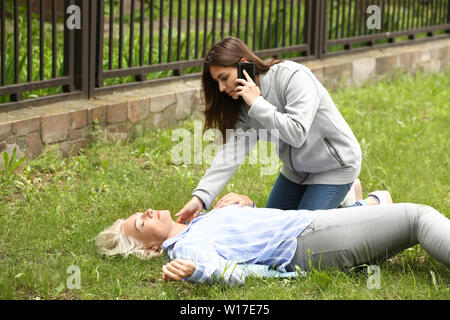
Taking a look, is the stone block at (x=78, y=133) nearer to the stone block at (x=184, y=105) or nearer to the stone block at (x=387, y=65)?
the stone block at (x=184, y=105)

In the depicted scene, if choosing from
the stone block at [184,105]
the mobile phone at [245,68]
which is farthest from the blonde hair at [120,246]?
the stone block at [184,105]

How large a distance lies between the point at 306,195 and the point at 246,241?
2.45 feet

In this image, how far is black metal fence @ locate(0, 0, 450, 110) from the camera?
5.95 metres

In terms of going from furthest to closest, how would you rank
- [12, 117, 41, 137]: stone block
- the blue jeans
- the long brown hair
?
[12, 117, 41, 137]: stone block
the blue jeans
the long brown hair

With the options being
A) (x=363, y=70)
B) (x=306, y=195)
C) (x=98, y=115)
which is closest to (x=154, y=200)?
(x=306, y=195)

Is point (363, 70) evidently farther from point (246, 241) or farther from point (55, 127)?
point (246, 241)

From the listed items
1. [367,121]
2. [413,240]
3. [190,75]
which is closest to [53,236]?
[413,240]

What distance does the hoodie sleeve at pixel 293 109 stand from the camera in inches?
156

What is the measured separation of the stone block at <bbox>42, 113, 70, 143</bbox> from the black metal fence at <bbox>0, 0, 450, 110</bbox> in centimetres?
28

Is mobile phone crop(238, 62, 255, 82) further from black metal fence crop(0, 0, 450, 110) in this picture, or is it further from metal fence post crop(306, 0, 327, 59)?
metal fence post crop(306, 0, 327, 59)

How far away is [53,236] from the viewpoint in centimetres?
452

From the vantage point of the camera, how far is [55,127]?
5.75 m

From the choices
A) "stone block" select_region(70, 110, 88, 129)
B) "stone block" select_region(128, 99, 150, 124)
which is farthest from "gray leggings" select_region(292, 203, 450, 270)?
"stone block" select_region(128, 99, 150, 124)

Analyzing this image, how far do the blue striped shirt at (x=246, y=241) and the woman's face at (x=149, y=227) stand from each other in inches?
4.3
